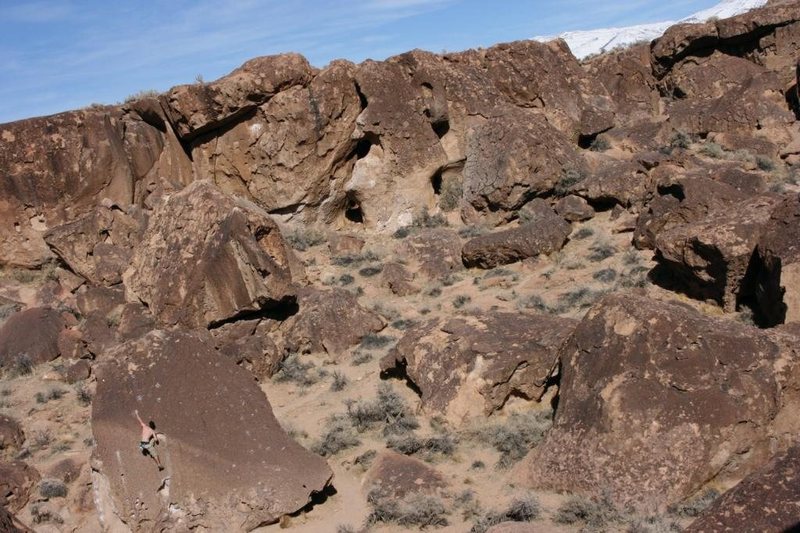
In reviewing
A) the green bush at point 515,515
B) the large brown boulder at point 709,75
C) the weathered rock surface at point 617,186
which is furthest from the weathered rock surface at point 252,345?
the large brown boulder at point 709,75

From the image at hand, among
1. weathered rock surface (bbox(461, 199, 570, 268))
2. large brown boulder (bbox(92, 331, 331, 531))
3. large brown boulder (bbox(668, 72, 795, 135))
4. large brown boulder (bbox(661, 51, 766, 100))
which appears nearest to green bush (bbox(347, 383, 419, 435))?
large brown boulder (bbox(92, 331, 331, 531))

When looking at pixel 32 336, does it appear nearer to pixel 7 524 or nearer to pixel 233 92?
pixel 233 92

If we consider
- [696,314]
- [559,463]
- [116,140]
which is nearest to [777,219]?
[696,314]

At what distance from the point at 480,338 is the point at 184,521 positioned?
13.7ft

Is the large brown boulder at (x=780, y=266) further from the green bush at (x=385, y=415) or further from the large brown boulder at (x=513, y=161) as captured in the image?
the large brown boulder at (x=513, y=161)

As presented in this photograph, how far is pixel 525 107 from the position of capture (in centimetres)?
2075

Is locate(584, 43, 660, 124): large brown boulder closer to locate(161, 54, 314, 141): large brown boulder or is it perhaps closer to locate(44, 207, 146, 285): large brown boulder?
locate(161, 54, 314, 141): large brown boulder

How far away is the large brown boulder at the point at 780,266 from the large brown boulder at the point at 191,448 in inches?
230

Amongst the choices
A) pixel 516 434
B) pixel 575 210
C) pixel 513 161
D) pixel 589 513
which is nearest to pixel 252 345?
pixel 516 434

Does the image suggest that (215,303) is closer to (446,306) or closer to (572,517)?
(446,306)

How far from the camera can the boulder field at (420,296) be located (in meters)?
7.41

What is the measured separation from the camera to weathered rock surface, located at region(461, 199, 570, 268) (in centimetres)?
1498

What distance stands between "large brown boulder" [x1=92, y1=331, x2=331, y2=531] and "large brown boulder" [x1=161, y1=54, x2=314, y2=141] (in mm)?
10972

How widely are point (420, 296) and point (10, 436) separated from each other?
7.02 m
